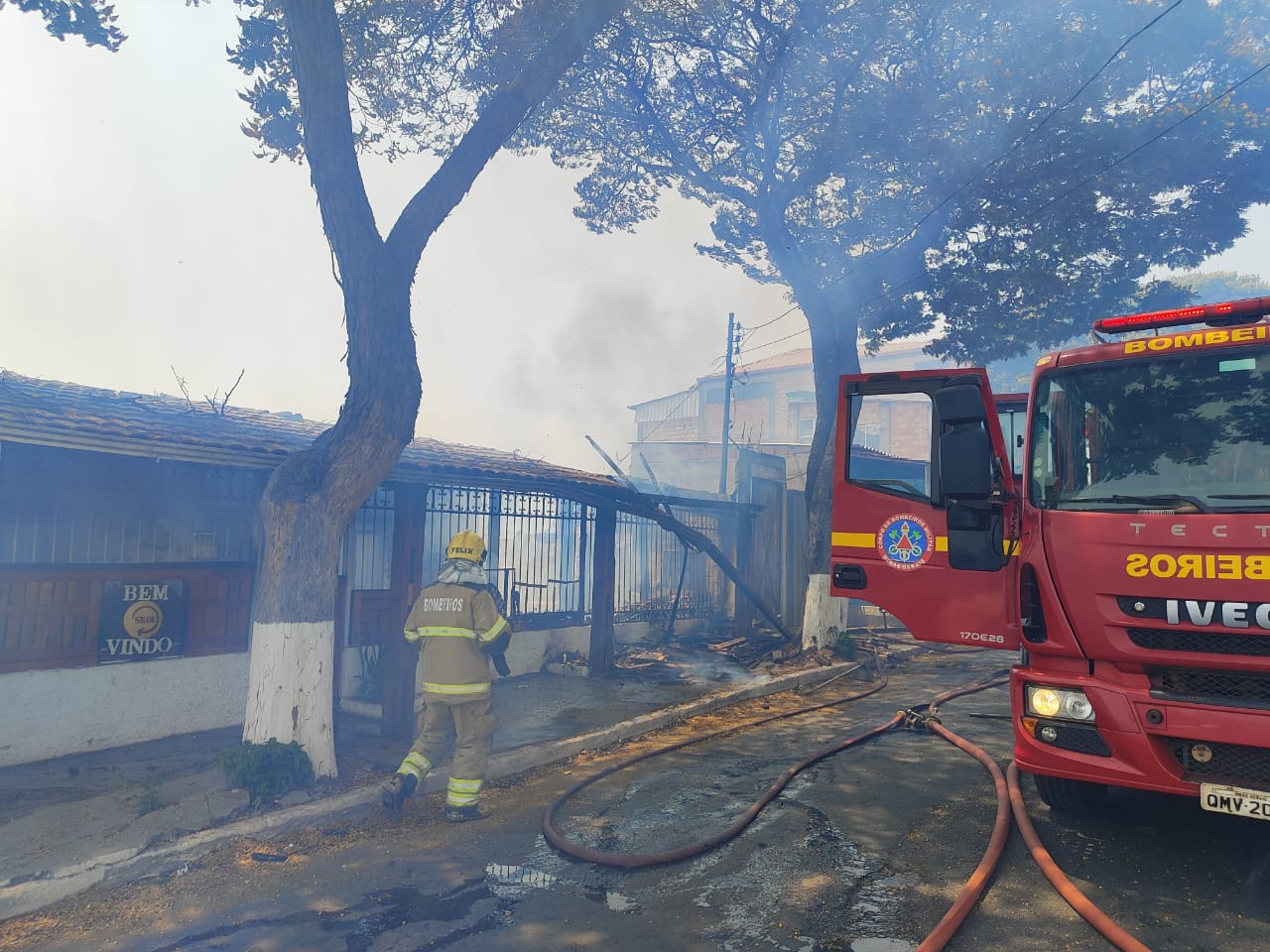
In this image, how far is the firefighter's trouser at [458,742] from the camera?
5.58 m

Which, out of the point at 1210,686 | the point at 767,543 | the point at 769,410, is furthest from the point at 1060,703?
the point at 769,410

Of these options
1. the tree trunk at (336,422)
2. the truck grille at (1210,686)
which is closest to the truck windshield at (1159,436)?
the truck grille at (1210,686)

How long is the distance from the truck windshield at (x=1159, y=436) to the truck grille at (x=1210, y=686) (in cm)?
73

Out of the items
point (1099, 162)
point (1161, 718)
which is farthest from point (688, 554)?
point (1161, 718)

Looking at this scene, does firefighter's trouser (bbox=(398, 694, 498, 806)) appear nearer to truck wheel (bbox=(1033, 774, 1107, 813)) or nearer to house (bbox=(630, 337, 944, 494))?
truck wheel (bbox=(1033, 774, 1107, 813))

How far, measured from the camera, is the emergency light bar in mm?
4176

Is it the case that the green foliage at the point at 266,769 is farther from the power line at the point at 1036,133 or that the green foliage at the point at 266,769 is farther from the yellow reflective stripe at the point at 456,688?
the power line at the point at 1036,133

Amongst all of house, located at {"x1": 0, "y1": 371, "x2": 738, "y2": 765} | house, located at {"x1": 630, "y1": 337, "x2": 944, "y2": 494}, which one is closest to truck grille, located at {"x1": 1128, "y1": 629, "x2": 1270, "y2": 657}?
house, located at {"x1": 0, "y1": 371, "x2": 738, "y2": 765}

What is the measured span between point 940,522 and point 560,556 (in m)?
7.74

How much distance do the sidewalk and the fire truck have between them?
13.6ft

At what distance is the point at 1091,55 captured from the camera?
1152 centimetres

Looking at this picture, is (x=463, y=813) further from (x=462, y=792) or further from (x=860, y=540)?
(x=860, y=540)

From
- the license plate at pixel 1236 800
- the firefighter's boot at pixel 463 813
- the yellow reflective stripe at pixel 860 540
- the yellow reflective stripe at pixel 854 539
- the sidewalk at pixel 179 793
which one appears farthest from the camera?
the firefighter's boot at pixel 463 813

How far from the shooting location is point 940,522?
4773mm
